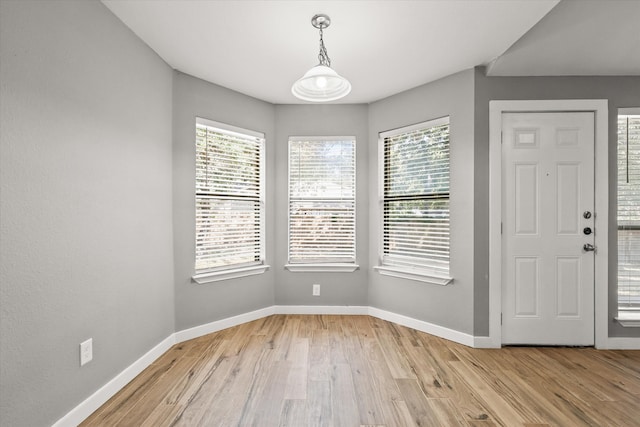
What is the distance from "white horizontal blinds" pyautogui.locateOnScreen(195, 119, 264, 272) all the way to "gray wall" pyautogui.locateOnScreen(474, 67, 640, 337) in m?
2.32

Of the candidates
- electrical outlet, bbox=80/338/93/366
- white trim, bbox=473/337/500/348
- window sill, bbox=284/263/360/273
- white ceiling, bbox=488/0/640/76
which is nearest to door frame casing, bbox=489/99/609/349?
white trim, bbox=473/337/500/348

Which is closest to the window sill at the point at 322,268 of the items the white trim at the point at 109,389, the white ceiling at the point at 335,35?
the white trim at the point at 109,389

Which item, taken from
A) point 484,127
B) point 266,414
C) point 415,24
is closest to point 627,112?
point 484,127

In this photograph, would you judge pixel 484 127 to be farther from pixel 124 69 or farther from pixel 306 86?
pixel 124 69

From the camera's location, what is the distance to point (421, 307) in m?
3.20

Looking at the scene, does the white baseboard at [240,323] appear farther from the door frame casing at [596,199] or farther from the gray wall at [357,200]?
the door frame casing at [596,199]

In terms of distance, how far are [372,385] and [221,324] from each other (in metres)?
1.76

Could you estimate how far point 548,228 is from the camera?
279 centimetres

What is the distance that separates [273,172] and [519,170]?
257 centimetres

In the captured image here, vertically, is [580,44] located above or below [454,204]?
above

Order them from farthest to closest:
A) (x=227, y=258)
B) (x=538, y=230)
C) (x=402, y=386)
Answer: (x=227, y=258), (x=538, y=230), (x=402, y=386)

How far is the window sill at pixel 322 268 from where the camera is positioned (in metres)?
3.69

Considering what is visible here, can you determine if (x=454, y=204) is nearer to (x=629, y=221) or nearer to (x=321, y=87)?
(x=629, y=221)

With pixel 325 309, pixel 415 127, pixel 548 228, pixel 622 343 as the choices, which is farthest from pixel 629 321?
pixel 325 309
